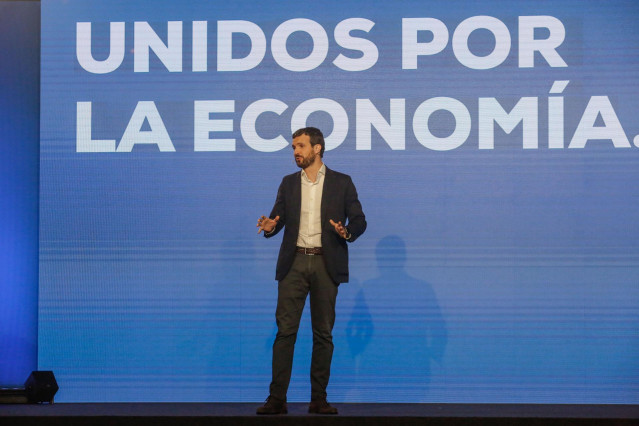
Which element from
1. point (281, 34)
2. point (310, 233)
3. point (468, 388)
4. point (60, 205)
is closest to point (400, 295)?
point (468, 388)

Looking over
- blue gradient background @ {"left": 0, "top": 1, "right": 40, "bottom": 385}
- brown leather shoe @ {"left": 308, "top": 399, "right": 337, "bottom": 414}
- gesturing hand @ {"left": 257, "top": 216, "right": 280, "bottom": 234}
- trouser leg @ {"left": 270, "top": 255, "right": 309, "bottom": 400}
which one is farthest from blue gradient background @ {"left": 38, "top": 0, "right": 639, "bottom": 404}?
gesturing hand @ {"left": 257, "top": 216, "right": 280, "bottom": 234}

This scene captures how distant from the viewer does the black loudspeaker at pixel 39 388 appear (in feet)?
18.3

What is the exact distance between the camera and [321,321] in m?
4.79

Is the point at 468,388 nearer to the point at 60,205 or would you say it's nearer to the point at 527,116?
the point at 527,116

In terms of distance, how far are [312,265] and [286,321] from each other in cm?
36

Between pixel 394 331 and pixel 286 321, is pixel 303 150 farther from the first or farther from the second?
pixel 394 331

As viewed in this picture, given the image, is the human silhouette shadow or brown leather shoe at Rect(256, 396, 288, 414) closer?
brown leather shoe at Rect(256, 396, 288, 414)

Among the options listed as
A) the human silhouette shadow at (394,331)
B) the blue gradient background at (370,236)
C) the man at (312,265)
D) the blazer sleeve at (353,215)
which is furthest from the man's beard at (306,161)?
the human silhouette shadow at (394,331)

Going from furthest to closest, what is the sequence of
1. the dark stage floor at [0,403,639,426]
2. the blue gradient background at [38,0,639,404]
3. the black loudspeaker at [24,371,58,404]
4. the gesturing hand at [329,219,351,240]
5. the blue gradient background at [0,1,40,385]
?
the blue gradient background at [0,1,40,385] → the blue gradient background at [38,0,639,404] → the black loudspeaker at [24,371,58,404] → the dark stage floor at [0,403,639,426] → the gesturing hand at [329,219,351,240]

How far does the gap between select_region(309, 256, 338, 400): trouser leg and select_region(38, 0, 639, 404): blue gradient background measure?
3.18 ft

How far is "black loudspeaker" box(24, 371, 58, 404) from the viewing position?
5.57 metres

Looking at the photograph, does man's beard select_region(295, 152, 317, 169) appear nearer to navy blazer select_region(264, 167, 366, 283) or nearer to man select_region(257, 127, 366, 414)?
man select_region(257, 127, 366, 414)

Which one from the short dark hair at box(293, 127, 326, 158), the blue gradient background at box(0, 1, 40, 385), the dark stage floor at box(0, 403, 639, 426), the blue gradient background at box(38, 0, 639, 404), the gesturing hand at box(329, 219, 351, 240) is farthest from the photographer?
the blue gradient background at box(0, 1, 40, 385)

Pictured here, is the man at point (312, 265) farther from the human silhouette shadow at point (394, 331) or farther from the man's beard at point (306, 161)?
the human silhouette shadow at point (394, 331)
